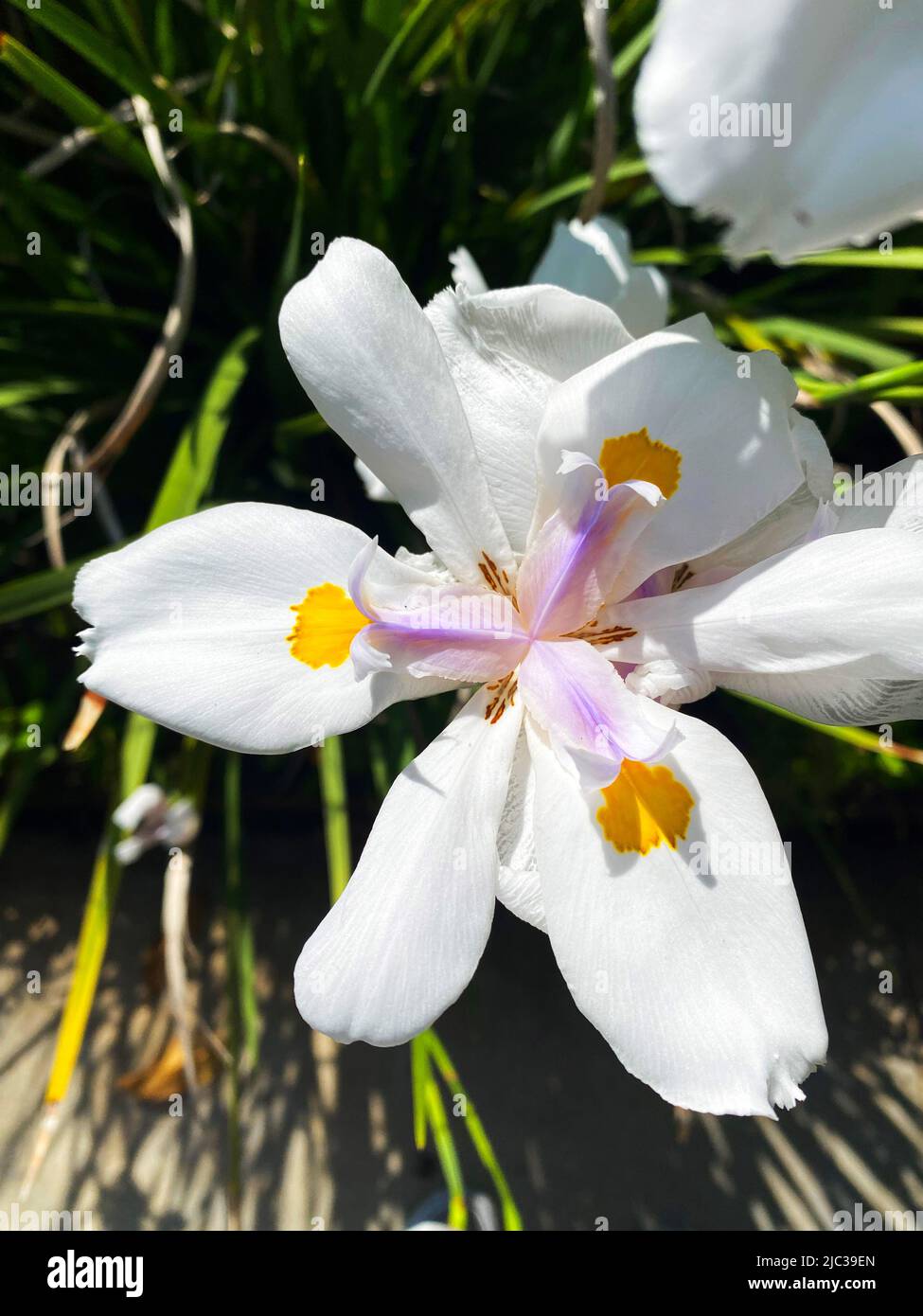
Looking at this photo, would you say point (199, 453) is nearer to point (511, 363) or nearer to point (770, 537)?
point (511, 363)

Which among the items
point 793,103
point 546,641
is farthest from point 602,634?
point 793,103

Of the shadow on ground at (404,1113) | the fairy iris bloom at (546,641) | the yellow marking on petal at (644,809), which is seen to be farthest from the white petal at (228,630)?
the shadow on ground at (404,1113)

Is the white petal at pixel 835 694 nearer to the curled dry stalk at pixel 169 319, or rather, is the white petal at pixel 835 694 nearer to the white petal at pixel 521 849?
the white petal at pixel 521 849

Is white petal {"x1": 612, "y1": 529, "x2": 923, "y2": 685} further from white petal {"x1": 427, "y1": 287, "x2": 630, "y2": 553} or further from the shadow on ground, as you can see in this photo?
the shadow on ground

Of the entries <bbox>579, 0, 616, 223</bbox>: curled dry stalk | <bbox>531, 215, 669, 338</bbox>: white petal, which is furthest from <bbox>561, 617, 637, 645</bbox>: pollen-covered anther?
<bbox>579, 0, 616, 223</bbox>: curled dry stalk
